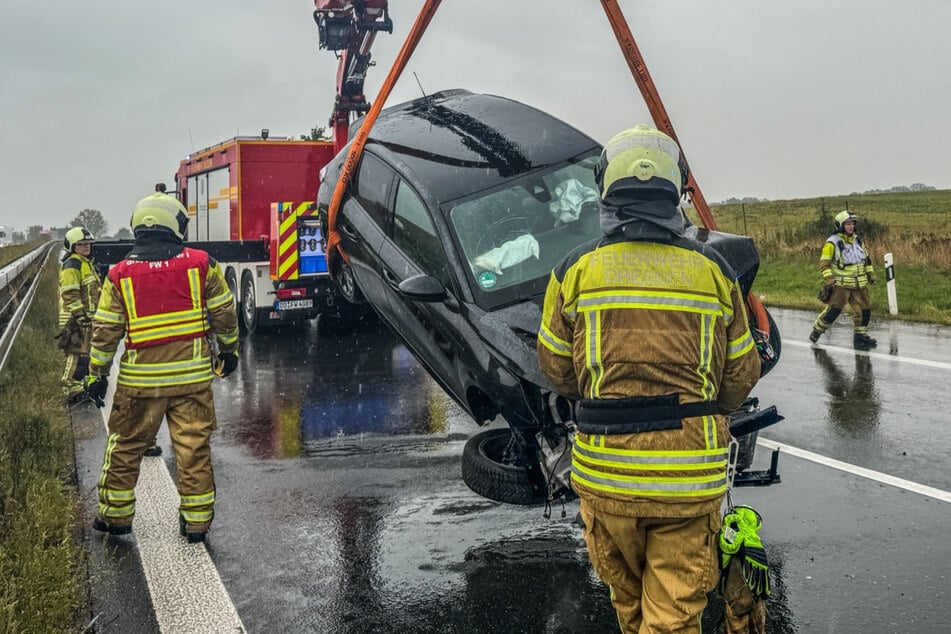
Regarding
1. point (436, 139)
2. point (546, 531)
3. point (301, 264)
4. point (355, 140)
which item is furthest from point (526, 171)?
point (301, 264)

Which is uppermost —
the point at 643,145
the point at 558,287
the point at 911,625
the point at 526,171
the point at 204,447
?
the point at 526,171

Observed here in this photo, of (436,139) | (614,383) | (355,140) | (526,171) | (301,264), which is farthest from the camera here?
(301,264)

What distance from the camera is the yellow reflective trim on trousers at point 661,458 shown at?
8.38 feet

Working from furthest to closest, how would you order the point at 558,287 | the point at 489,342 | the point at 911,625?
the point at 489,342
the point at 911,625
the point at 558,287

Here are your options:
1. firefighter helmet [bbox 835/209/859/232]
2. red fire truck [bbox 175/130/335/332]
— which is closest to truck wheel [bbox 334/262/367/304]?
red fire truck [bbox 175/130/335/332]

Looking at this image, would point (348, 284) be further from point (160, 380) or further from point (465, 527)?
point (465, 527)

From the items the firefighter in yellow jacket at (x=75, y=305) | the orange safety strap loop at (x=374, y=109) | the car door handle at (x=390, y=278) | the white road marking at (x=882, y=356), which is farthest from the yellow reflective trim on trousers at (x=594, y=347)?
the white road marking at (x=882, y=356)

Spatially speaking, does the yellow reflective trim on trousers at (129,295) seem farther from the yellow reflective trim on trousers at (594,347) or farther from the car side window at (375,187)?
the yellow reflective trim on trousers at (594,347)

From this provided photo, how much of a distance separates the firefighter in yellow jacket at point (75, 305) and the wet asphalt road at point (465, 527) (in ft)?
4.49

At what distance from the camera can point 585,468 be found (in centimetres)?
270

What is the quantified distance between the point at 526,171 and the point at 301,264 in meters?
6.57

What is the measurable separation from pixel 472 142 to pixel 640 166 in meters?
3.06

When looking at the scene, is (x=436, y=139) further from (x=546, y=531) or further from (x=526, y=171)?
(x=546, y=531)

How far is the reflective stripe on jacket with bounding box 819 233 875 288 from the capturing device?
398 inches
